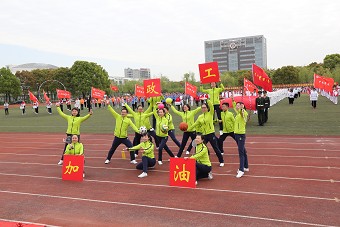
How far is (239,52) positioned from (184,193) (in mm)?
169573

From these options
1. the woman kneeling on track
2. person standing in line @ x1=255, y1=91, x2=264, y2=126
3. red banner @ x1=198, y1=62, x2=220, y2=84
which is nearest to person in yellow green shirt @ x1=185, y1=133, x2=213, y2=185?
the woman kneeling on track

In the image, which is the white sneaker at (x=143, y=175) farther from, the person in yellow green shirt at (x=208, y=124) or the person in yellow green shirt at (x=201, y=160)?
the person in yellow green shirt at (x=208, y=124)

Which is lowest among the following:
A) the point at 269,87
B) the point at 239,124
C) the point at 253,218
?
the point at 253,218

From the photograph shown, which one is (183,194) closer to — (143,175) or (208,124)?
(143,175)

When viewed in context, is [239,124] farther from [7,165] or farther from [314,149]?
[7,165]

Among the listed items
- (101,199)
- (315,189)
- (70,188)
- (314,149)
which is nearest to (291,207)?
(315,189)

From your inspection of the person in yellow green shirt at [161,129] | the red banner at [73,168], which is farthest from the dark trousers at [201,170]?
the red banner at [73,168]

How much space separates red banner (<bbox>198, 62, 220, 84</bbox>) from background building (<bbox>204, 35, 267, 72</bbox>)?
156715 mm

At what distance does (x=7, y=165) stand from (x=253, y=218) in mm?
8674

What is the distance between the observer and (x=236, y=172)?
347 inches

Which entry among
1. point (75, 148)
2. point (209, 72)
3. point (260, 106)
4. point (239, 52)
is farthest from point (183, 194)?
point (239, 52)

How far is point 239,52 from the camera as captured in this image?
16988cm

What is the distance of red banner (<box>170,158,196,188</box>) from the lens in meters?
7.55

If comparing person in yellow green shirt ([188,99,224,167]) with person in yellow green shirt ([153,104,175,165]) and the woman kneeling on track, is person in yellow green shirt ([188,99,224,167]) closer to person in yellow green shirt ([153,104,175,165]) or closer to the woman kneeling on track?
person in yellow green shirt ([153,104,175,165])
